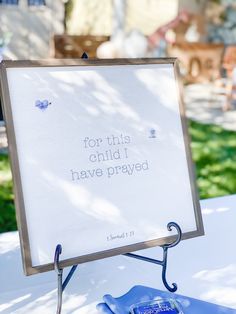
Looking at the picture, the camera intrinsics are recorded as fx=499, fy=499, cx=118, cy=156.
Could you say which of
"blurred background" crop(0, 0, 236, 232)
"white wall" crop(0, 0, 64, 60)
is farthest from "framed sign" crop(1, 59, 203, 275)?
"white wall" crop(0, 0, 64, 60)

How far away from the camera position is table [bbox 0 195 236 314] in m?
0.73

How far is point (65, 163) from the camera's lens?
2.30ft

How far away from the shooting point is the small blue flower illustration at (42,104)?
0.69 meters

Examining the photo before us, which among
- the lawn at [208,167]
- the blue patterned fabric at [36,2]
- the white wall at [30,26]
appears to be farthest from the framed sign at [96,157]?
the blue patterned fabric at [36,2]

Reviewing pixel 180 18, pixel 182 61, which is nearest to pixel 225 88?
pixel 182 61

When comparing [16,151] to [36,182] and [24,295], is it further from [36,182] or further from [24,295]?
[24,295]

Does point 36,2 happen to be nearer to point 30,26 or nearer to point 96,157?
point 30,26

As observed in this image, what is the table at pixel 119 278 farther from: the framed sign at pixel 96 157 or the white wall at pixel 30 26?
the white wall at pixel 30 26

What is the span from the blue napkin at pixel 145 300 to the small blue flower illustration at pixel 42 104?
275 millimetres

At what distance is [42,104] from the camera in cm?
69

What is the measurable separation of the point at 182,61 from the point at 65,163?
26.0ft

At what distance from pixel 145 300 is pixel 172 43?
320 inches

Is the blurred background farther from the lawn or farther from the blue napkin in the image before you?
the blue napkin

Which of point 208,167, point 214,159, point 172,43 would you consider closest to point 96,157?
point 208,167
